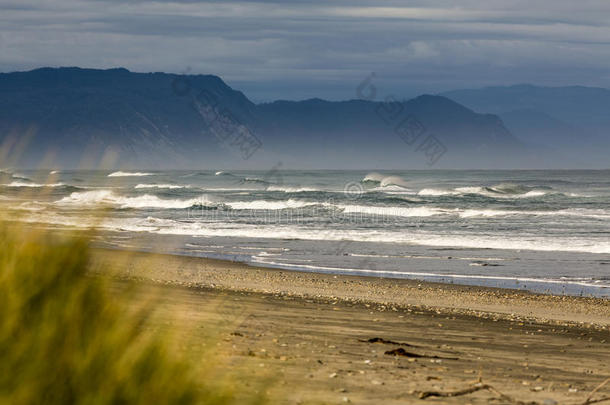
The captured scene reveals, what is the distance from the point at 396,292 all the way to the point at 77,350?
12105 millimetres

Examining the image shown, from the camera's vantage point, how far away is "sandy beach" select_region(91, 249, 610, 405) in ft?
21.7

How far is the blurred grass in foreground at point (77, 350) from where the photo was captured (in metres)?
3.41

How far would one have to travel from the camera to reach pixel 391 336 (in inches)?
377

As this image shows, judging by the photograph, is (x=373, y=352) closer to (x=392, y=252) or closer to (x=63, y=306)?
(x=63, y=306)

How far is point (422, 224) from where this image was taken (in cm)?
3494

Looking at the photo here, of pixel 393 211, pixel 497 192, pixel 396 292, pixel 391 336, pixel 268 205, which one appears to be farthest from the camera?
pixel 497 192

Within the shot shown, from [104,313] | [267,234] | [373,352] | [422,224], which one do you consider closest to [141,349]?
[104,313]

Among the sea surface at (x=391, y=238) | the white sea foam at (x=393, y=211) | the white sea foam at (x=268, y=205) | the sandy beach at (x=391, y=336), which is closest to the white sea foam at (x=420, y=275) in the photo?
the sea surface at (x=391, y=238)

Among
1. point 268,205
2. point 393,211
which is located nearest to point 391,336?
point 393,211

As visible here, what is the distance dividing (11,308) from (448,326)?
7.69 m

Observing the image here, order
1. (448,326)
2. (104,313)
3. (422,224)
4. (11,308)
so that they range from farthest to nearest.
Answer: (422,224), (448,326), (104,313), (11,308)

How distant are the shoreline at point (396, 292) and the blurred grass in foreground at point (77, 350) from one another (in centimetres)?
708

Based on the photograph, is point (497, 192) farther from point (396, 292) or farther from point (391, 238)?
point (396, 292)

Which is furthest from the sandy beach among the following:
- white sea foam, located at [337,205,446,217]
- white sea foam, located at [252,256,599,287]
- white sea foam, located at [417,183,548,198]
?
white sea foam, located at [417,183,548,198]
